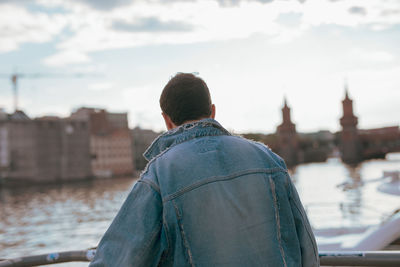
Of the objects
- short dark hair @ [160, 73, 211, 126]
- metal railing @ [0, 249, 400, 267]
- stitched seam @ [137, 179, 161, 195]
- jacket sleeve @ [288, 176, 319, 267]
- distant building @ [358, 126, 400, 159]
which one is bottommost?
distant building @ [358, 126, 400, 159]

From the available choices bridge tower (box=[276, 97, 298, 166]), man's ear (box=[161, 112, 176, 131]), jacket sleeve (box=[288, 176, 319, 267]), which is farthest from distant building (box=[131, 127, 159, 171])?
jacket sleeve (box=[288, 176, 319, 267])

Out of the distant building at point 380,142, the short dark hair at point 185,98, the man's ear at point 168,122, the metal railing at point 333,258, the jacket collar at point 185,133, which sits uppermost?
the short dark hair at point 185,98

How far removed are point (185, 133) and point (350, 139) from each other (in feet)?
422

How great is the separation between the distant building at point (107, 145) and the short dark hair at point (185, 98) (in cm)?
10476

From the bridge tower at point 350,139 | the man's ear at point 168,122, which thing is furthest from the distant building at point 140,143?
the man's ear at point 168,122

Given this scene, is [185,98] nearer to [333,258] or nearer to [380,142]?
[333,258]

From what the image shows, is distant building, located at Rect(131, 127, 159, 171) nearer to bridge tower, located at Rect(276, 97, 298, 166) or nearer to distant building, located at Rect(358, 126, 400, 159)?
bridge tower, located at Rect(276, 97, 298, 166)

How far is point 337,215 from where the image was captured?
19.6 metres

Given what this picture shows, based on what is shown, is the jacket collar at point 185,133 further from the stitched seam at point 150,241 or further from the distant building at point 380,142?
the distant building at point 380,142

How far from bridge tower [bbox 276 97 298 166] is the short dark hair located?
127472 mm

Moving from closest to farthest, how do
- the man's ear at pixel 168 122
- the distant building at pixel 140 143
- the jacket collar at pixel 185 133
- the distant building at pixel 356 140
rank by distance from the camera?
the jacket collar at pixel 185 133, the man's ear at pixel 168 122, the distant building at pixel 140 143, the distant building at pixel 356 140

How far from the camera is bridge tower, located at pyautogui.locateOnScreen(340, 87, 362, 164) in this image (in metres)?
123

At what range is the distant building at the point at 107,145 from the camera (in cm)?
10844

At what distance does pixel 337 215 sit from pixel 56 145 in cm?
8466
